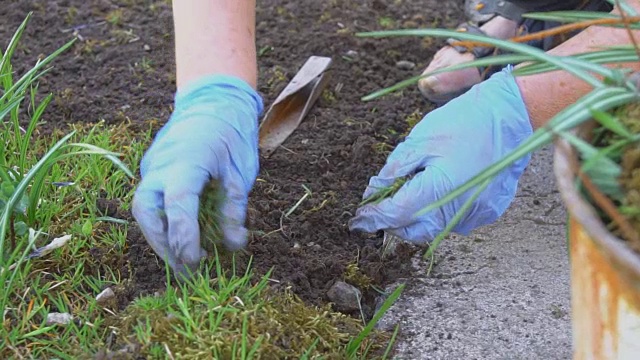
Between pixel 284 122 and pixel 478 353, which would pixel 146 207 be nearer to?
pixel 478 353

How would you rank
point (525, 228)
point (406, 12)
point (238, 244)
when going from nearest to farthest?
point (238, 244), point (525, 228), point (406, 12)

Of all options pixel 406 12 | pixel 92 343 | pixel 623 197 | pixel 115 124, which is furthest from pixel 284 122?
pixel 623 197

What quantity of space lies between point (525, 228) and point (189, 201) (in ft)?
3.19

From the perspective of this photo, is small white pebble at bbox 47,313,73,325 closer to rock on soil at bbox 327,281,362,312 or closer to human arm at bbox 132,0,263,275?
human arm at bbox 132,0,263,275

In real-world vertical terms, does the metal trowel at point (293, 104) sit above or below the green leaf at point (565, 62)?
below

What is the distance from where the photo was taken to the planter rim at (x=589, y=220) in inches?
34.4

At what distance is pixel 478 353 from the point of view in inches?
65.4

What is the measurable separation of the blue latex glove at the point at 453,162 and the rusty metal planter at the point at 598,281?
25.2 inches

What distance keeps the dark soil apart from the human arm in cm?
15

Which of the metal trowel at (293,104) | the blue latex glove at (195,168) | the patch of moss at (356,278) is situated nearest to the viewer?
the blue latex glove at (195,168)

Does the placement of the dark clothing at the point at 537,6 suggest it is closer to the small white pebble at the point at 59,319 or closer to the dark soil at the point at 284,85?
the dark soil at the point at 284,85

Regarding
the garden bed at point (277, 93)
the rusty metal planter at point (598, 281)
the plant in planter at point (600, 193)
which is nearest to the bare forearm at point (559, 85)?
the garden bed at point (277, 93)

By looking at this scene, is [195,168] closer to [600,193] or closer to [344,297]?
[344,297]

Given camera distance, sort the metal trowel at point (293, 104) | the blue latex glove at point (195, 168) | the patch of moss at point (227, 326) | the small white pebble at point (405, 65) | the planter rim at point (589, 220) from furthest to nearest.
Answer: the small white pebble at point (405, 65) < the metal trowel at point (293, 104) < the blue latex glove at point (195, 168) < the patch of moss at point (227, 326) < the planter rim at point (589, 220)
